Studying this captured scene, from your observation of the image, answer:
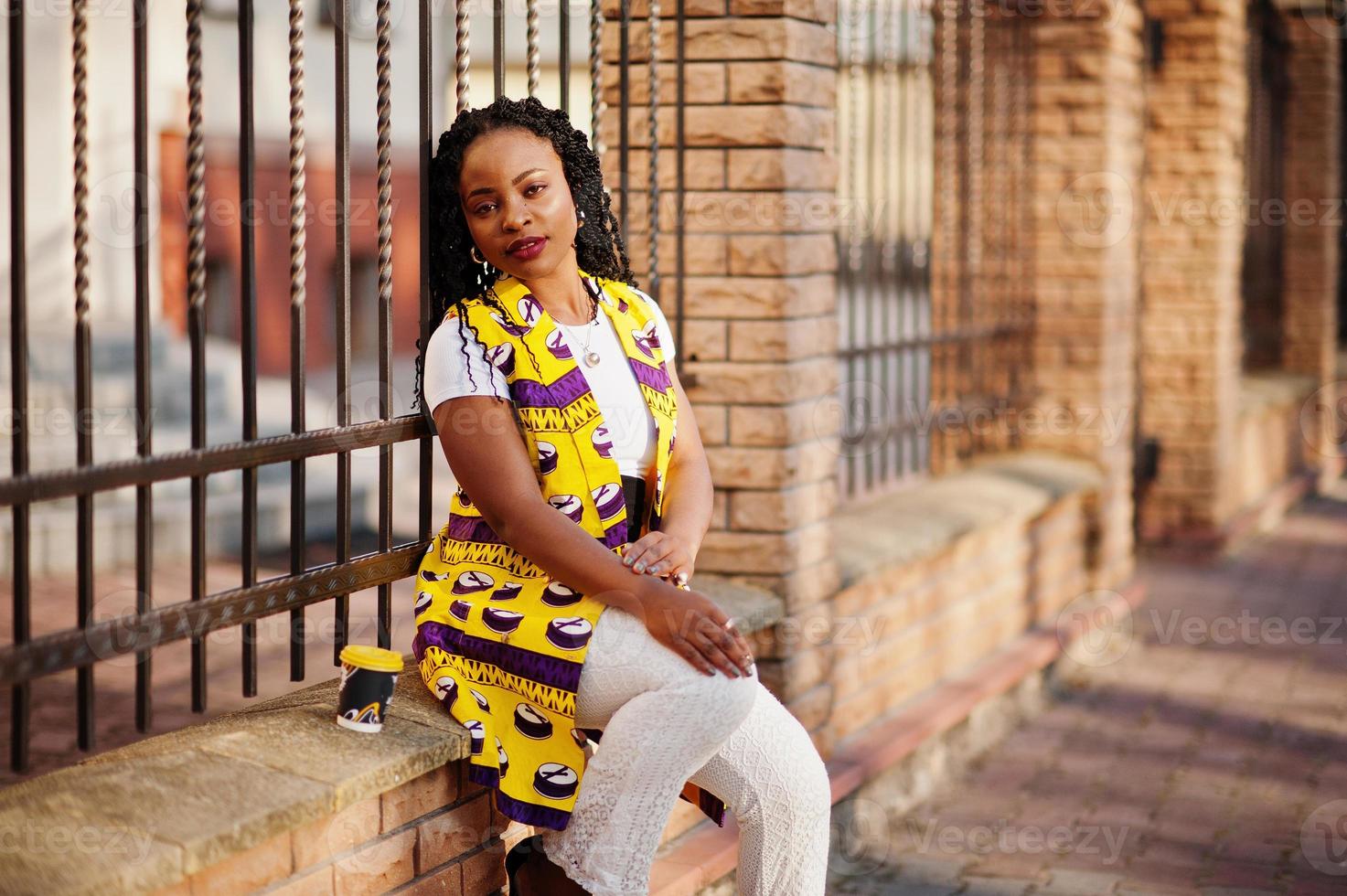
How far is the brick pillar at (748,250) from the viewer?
382 cm

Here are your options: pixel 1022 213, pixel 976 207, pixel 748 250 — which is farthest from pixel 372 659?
pixel 1022 213

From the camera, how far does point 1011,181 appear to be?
252 inches

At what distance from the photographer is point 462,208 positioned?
2.85 m

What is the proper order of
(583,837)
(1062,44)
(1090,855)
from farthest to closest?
(1062,44), (1090,855), (583,837)

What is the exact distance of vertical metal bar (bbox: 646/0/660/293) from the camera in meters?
3.69

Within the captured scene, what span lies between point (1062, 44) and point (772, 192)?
9.77ft

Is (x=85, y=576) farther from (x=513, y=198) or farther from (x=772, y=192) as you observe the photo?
(x=772, y=192)

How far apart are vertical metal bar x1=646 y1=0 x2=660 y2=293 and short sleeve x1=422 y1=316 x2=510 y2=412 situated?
1124 millimetres

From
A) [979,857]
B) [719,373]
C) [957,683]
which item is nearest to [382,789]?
[719,373]

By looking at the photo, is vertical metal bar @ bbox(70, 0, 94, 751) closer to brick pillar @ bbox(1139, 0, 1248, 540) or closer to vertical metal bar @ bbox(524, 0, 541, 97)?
vertical metal bar @ bbox(524, 0, 541, 97)

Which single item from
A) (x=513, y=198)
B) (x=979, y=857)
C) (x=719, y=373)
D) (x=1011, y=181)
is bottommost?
(x=979, y=857)

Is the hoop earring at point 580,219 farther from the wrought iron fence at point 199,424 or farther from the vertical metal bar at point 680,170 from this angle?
the vertical metal bar at point 680,170

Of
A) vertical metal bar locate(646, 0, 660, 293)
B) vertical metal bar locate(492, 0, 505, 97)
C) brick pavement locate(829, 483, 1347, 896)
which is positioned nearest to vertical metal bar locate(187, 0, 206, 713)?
vertical metal bar locate(492, 0, 505, 97)

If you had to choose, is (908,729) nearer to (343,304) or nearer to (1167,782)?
(1167,782)
